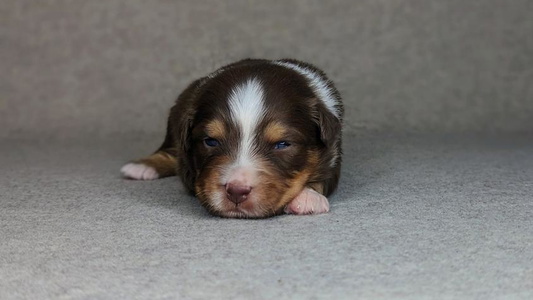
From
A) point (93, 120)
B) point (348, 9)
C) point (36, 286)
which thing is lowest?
point (93, 120)

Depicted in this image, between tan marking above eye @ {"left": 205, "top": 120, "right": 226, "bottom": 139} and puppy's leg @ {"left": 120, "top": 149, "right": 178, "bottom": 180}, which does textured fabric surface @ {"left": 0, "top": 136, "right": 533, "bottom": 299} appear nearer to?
puppy's leg @ {"left": 120, "top": 149, "right": 178, "bottom": 180}

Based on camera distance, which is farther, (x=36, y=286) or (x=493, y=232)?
(x=493, y=232)

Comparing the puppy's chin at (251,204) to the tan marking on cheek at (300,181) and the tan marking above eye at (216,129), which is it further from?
the tan marking above eye at (216,129)

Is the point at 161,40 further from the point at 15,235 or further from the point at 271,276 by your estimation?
the point at 271,276

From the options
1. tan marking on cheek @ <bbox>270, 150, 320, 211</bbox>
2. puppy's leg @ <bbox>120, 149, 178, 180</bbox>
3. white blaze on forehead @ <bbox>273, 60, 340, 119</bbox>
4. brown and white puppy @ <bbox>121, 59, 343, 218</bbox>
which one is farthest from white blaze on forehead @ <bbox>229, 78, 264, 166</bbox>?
puppy's leg @ <bbox>120, 149, 178, 180</bbox>

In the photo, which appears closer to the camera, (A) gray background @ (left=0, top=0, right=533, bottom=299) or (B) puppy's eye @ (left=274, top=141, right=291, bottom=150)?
(A) gray background @ (left=0, top=0, right=533, bottom=299)

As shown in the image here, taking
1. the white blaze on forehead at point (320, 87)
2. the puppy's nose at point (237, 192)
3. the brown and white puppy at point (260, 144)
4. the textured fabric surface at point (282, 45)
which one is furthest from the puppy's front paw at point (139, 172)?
the textured fabric surface at point (282, 45)

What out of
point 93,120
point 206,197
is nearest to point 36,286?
point 206,197
